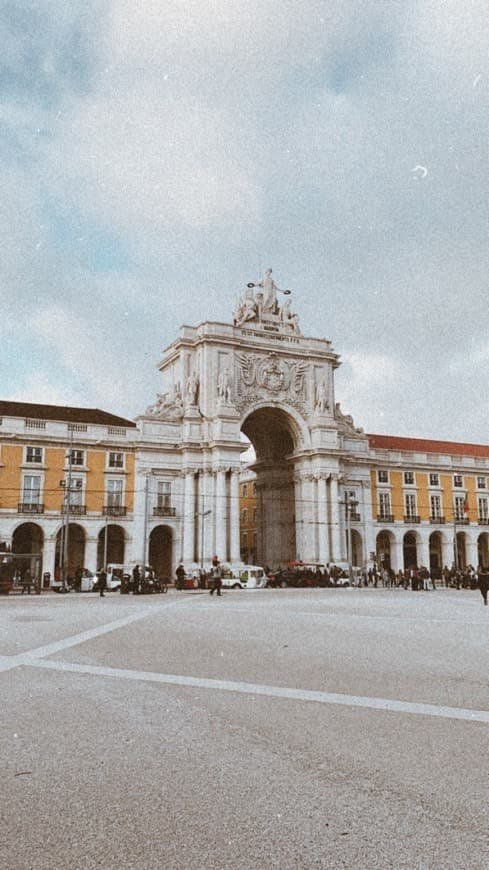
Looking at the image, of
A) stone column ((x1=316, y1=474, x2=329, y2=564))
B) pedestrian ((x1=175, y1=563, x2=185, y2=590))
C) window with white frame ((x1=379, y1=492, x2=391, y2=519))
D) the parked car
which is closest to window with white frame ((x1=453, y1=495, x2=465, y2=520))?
window with white frame ((x1=379, y1=492, x2=391, y2=519))

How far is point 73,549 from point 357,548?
83.8 ft

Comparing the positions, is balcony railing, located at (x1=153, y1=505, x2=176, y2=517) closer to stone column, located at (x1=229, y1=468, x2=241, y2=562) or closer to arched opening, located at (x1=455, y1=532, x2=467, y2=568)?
stone column, located at (x1=229, y1=468, x2=241, y2=562)

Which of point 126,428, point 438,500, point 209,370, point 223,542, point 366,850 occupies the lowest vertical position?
point 366,850

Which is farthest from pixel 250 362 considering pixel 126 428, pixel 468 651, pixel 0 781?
pixel 0 781

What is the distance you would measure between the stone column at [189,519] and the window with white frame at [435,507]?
25932 millimetres

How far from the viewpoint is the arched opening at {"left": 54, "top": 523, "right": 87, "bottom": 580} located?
168 ft

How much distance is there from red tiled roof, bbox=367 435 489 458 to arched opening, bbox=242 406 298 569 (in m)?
10.4

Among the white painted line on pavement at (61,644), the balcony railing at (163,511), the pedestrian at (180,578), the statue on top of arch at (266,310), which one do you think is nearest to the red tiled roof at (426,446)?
the statue on top of arch at (266,310)

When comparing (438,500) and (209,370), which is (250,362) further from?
(438,500)

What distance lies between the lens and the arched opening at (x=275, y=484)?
203 feet

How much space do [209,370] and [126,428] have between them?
327 inches

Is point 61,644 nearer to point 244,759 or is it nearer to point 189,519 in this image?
point 244,759

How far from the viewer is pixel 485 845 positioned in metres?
3.73

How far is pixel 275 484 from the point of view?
209ft
